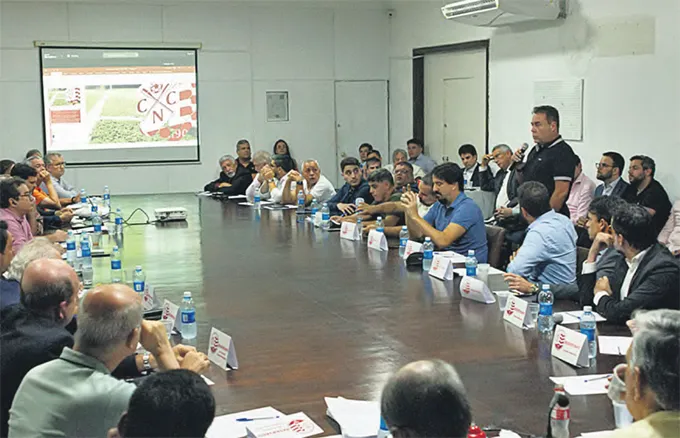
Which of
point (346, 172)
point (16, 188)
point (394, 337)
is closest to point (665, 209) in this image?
point (346, 172)

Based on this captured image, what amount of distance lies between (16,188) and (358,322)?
2.84 m

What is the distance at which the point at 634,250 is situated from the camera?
367cm

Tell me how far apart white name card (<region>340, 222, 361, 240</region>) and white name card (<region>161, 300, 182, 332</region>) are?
2.71 meters

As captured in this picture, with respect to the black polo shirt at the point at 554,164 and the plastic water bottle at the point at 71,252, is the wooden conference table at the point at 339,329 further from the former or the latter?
the black polo shirt at the point at 554,164

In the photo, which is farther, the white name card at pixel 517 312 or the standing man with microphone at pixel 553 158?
the standing man with microphone at pixel 553 158

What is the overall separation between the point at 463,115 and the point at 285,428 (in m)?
9.15

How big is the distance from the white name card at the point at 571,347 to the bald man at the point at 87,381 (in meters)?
1.57

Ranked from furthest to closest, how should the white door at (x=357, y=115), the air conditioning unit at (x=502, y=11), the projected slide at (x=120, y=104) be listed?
the white door at (x=357, y=115) → the projected slide at (x=120, y=104) → the air conditioning unit at (x=502, y=11)

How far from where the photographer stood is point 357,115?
43.9 feet

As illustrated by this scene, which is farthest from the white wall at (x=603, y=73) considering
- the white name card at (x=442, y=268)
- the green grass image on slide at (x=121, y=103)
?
the green grass image on slide at (x=121, y=103)

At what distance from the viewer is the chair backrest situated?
561cm

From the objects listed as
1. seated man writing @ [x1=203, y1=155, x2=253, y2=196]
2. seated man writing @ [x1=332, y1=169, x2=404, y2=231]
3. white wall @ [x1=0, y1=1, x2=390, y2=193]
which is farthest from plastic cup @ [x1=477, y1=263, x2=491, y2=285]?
white wall @ [x1=0, y1=1, x2=390, y2=193]

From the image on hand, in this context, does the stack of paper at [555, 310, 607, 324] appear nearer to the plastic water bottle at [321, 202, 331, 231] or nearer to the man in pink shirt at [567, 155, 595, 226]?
the plastic water bottle at [321, 202, 331, 231]

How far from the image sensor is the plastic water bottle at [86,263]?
4906 mm
